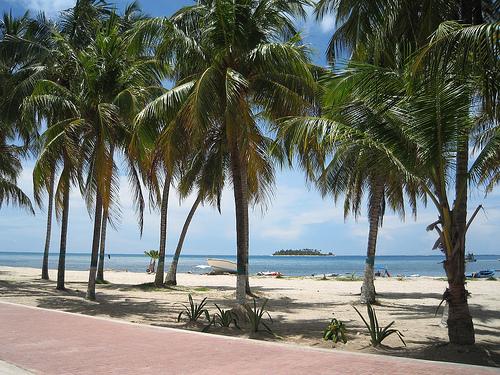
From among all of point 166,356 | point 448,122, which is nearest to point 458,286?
point 448,122

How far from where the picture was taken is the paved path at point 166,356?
7.07m

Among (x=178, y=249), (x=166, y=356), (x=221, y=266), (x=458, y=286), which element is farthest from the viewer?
(x=221, y=266)

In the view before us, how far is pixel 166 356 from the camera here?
805cm

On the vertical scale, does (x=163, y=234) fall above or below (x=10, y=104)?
below

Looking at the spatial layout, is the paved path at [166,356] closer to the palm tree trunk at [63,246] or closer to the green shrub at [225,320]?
the green shrub at [225,320]

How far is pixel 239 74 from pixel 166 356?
281 inches

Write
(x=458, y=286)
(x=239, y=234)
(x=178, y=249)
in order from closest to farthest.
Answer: (x=458, y=286) < (x=239, y=234) < (x=178, y=249)

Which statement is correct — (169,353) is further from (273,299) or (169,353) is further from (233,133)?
(273,299)

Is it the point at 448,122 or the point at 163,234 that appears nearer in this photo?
the point at 448,122

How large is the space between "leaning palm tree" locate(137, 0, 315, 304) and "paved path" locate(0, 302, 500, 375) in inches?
157

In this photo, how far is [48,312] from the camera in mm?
13438

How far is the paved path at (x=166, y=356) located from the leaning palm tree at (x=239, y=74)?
3995 mm

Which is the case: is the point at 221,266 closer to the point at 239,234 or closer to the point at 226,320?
the point at 239,234

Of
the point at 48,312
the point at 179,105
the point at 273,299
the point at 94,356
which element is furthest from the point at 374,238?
the point at 94,356
